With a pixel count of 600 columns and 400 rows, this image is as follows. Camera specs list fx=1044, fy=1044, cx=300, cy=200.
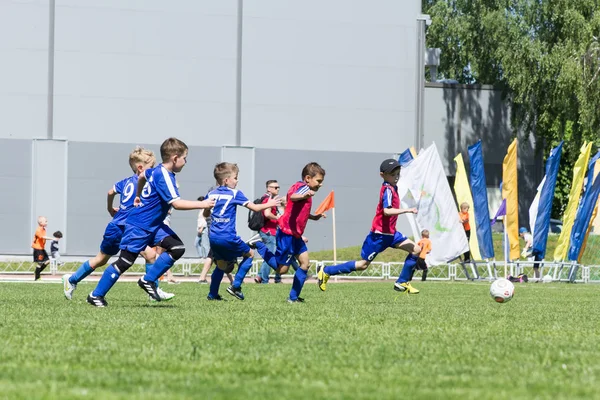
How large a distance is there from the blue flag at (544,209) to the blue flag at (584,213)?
2.30 feet

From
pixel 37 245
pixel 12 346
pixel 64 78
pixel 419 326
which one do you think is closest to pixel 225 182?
pixel 419 326

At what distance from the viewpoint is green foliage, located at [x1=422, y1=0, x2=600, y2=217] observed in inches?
1518

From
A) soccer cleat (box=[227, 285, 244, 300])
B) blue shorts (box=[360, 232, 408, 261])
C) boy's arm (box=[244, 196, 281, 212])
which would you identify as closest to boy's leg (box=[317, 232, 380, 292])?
blue shorts (box=[360, 232, 408, 261])

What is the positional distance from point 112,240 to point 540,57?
99.2ft

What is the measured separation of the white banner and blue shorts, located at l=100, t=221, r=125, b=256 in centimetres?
1416

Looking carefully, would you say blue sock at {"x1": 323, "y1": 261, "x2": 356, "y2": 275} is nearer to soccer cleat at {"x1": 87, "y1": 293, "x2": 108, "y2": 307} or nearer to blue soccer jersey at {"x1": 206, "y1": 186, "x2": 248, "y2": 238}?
blue soccer jersey at {"x1": 206, "y1": 186, "x2": 248, "y2": 238}

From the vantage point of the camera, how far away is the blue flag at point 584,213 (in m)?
25.8

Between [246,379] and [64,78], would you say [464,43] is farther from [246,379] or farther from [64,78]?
[246,379]

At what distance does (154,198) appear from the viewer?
36.0 feet

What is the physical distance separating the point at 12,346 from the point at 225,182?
6.70 meters

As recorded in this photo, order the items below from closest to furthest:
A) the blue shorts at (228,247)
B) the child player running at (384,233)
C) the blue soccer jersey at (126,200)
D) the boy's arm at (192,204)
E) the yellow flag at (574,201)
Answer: the boy's arm at (192,204), the blue soccer jersey at (126,200), the blue shorts at (228,247), the child player running at (384,233), the yellow flag at (574,201)

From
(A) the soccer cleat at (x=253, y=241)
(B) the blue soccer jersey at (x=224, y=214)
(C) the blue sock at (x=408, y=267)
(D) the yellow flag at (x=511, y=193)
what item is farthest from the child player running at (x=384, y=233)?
(D) the yellow flag at (x=511, y=193)

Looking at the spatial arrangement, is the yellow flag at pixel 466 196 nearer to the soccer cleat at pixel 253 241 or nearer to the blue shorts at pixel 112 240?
the soccer cleat at pixel 253 241

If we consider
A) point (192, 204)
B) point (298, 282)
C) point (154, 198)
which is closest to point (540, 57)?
point (298, 282)
